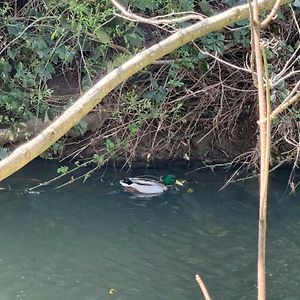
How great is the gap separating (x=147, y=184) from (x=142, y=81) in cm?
107

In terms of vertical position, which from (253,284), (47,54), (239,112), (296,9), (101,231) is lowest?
(253,284)

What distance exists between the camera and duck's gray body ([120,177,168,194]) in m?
5.96

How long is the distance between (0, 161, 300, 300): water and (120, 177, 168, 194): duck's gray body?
7 centimetres

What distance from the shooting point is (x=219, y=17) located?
1310 millimetres

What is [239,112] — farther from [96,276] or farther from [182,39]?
[182,39]

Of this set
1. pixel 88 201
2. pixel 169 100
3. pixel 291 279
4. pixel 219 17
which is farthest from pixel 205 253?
pixel 219 17

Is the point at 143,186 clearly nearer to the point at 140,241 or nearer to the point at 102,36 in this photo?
the point at 140,241

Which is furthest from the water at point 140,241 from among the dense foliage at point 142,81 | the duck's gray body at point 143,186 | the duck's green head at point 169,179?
the dense foliage at point 142,81

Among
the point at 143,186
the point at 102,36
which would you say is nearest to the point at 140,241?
the point at 143,186

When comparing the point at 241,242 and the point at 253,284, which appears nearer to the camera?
the point at 253,284

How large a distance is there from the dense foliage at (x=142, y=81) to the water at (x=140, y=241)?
1.37ft

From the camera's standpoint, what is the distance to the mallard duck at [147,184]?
5973 millimetres

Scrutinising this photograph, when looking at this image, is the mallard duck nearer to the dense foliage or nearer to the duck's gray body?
the duck's gray body

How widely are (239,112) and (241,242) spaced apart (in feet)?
6.48
